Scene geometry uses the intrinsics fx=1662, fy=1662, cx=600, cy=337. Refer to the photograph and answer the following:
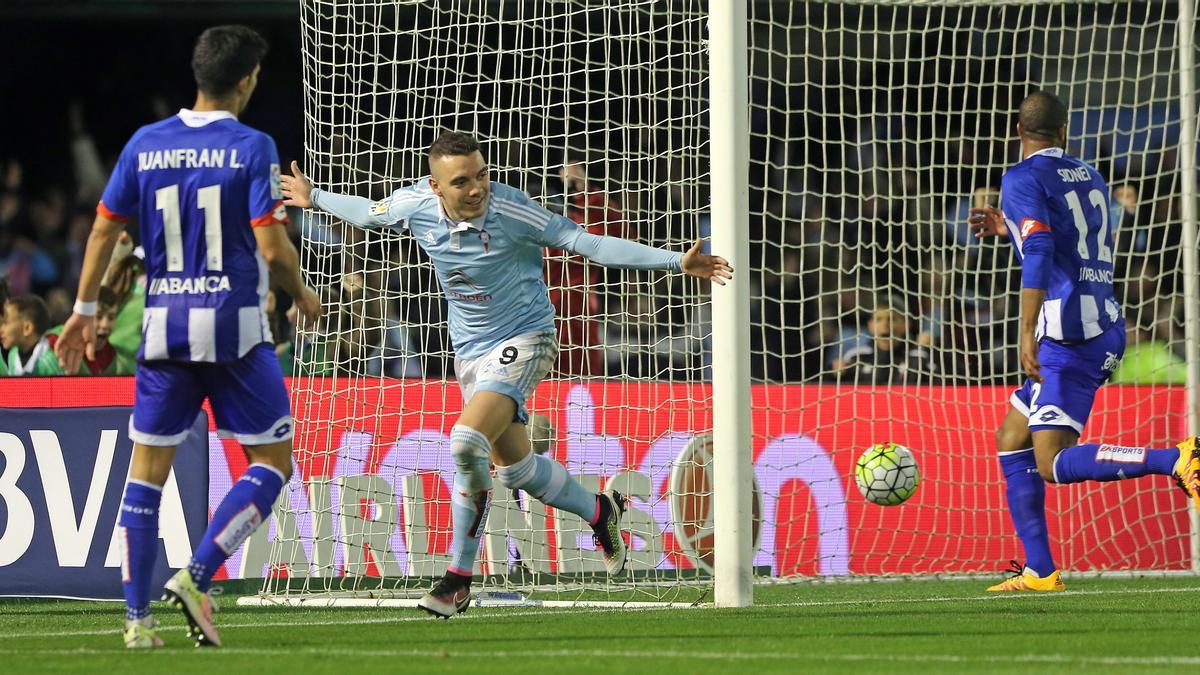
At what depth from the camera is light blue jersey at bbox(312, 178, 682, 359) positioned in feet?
24.8

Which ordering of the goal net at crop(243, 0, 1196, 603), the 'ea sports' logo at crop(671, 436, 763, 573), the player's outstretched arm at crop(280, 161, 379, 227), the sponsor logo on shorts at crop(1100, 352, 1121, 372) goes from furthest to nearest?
the goal net at crop(243, 0, 1196, 603) < the 'ea sports' logo at crop(671, 436, 763, 573) < the sponsor logo on shorts at crop(1100, 352, 1121, 372) < the player's outstretched arm at crop(280, 161, 379, 227)

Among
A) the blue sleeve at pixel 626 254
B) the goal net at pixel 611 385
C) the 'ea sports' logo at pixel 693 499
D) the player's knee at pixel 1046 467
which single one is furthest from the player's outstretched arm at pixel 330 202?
the player's knee at pixel 1046 467

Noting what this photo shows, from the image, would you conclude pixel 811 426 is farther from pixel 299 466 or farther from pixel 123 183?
pixel 123 183

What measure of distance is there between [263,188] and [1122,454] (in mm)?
4457

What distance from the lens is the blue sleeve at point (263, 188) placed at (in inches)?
234

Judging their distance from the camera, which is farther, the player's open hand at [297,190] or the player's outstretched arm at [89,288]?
the player's open hand at [297,190]

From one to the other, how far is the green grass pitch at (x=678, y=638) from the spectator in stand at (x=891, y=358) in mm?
2516

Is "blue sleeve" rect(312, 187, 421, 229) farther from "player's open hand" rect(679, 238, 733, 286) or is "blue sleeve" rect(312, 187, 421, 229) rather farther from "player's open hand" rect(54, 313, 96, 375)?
"player's open hand" rect(54, 313, 96, 375)

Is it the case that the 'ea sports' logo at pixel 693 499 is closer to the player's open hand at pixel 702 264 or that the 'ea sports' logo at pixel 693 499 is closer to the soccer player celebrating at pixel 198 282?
the player's open hand at pixel 702 264

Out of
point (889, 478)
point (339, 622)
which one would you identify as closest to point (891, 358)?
point (889, 478)

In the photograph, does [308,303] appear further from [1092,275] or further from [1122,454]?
[1092,275]

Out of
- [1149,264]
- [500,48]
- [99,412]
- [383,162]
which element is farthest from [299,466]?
[1149,264]

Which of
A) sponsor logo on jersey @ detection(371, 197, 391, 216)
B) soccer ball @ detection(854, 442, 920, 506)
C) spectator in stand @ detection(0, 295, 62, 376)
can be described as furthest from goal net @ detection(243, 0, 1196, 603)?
spectator in stand @ detection(0, 295, 62, 376)

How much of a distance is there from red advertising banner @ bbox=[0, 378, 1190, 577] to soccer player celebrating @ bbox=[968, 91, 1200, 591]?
2049 mm
